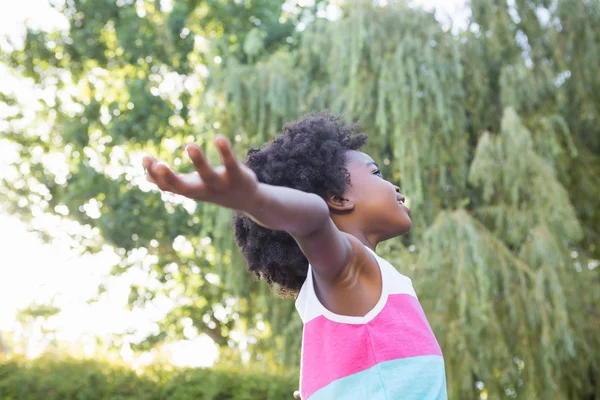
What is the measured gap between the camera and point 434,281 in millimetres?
5918

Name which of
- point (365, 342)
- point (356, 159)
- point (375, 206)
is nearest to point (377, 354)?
point (365, 342)

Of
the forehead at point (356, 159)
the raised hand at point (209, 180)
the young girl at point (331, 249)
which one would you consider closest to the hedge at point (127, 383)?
the young girl at point (331, 249)

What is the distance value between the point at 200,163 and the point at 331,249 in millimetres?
424

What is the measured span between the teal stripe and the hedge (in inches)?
140

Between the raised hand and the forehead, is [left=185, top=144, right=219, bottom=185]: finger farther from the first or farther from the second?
the forehead

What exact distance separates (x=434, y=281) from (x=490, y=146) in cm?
130

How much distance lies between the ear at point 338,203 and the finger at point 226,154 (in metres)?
0.70

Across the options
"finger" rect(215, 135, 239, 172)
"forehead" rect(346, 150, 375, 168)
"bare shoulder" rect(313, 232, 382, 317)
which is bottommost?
"bare shoulder" rect(313, 232, 382, 317)

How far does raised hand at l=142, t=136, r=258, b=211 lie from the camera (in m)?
1.00

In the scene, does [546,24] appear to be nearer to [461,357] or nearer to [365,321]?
[461,357]

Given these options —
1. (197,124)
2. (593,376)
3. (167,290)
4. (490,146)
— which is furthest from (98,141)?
(593,376)

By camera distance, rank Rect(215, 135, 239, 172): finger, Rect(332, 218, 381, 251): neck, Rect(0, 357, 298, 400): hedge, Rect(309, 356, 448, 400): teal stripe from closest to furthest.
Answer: Rect(215, 135, 239, 172): finger → Rect(309, 356, 448, 400): teal stripe → Rect(332, 218, 381, 251): neck → Rect(0, 357, 298, 400): hedge

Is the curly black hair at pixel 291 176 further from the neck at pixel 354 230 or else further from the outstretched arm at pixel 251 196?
the outstretched arm at pixel 251 196

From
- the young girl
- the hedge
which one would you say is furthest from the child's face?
the hedge
